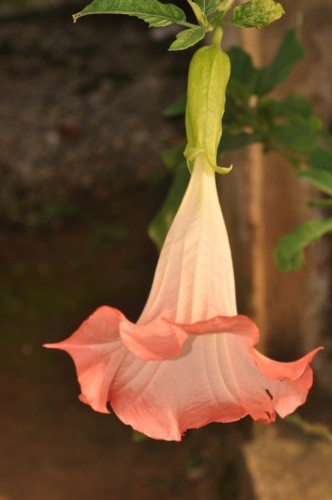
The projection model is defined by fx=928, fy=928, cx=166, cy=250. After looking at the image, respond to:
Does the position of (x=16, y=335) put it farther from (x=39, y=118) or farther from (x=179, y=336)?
(x=179, y=336)

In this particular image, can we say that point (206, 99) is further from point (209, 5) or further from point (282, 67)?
point (282, 67)

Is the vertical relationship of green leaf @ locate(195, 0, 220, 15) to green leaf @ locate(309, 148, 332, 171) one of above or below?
above

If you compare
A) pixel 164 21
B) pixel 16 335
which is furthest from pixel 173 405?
pixel 16 335

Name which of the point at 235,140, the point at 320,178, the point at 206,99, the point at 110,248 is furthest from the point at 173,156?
the point at 110,248

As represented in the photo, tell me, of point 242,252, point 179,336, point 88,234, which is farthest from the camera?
point 88,234

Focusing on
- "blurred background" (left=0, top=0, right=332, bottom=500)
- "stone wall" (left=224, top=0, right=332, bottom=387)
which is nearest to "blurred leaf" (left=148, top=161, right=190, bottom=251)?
"blurred background" (left=0, top=0, right=332, bottom=500)

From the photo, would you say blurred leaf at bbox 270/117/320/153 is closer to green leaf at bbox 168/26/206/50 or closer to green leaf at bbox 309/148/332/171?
green leaf at bbox 309/148/332/171

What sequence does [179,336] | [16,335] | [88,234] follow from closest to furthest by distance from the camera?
1. [179,336]
2. [16,335]
3. [88,234]
